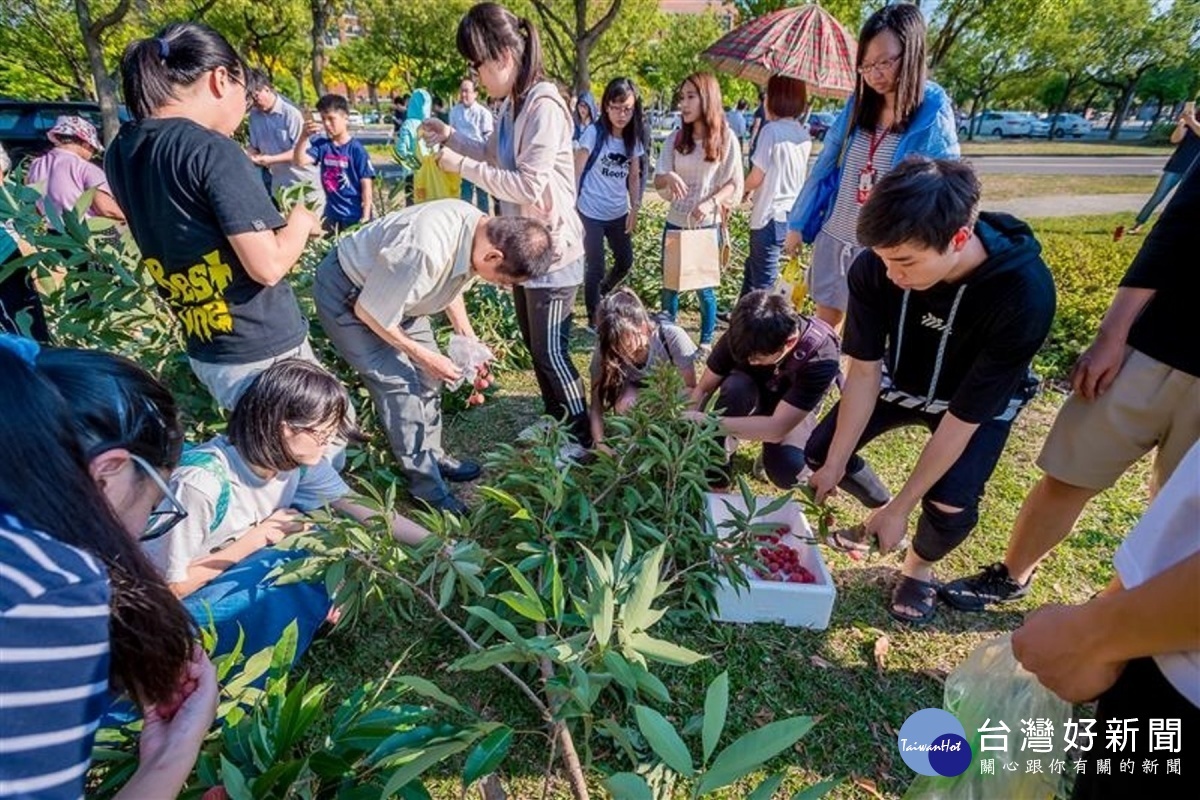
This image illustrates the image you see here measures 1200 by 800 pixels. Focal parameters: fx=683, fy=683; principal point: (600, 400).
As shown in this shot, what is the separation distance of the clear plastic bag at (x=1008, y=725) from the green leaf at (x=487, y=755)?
3.54ft

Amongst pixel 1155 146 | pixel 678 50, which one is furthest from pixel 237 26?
pixel 1155 146

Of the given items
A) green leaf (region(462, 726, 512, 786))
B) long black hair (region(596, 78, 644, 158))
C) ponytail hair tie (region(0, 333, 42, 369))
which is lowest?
green leaf (region(462, 726, 512, 786))

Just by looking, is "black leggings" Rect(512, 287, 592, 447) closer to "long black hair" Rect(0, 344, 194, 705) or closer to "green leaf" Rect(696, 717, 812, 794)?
"long black hair" Rect(0, 344, 194, 705)

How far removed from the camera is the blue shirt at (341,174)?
19.0 feet

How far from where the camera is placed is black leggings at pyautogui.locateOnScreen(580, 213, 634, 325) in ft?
15.3

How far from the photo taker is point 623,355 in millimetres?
2918

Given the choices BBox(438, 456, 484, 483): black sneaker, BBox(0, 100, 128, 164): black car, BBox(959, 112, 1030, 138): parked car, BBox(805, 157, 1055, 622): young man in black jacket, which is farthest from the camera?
BBox(959, 112, 1030, 138): parked car

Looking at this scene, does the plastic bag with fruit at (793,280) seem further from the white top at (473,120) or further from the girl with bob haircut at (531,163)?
the white top at (473,120)

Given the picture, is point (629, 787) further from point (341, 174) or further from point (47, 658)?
point (341, 174)

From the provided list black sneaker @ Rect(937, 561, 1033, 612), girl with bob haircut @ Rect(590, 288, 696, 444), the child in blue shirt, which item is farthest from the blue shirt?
black sneaker @ Rect(937, 561, 1033, 612)

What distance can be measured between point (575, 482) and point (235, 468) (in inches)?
42.2

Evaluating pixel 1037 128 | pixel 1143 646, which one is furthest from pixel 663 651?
pixel 1037 128

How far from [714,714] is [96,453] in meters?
0.96

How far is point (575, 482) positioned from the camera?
2.41m
